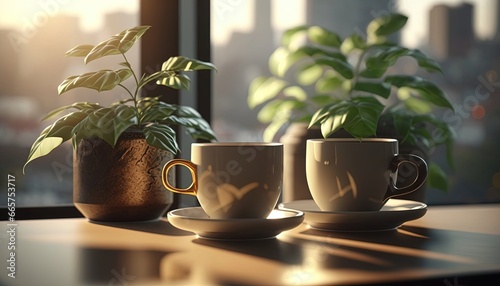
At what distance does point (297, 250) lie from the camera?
2.77 ft

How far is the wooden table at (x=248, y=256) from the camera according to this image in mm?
685

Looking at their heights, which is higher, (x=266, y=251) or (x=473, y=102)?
(x=473, y=102)

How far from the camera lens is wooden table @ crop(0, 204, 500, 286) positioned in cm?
69

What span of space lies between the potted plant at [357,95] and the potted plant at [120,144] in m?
0.24

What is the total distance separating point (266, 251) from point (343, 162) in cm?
24

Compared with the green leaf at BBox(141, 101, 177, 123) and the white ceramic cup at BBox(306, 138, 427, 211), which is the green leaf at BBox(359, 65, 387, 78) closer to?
the white ceramic cup at BBox(306, 138, 427, 211)

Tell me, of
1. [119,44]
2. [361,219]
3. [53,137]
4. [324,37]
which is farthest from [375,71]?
[53,137]

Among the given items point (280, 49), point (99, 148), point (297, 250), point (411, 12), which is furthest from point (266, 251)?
point (411, 12)

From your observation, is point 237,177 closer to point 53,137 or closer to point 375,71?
point 53,137

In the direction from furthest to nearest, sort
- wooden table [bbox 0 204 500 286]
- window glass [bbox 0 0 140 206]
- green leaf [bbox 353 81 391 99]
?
window glass [bbox 0 0 140 206] → green leaf [bbox 353 81 391 99] → wooden table [bbox 0 204 500 286]

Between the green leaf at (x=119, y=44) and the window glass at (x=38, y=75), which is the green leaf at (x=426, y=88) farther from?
the window glass at (x=38, y=75)

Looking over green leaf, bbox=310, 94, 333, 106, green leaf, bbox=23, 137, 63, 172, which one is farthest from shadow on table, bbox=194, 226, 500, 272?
green leaf, bbox=310, 94, 333, 106

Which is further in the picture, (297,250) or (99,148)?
(99,148)

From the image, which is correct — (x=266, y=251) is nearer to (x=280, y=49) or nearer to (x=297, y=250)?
(x=297, y=250)
